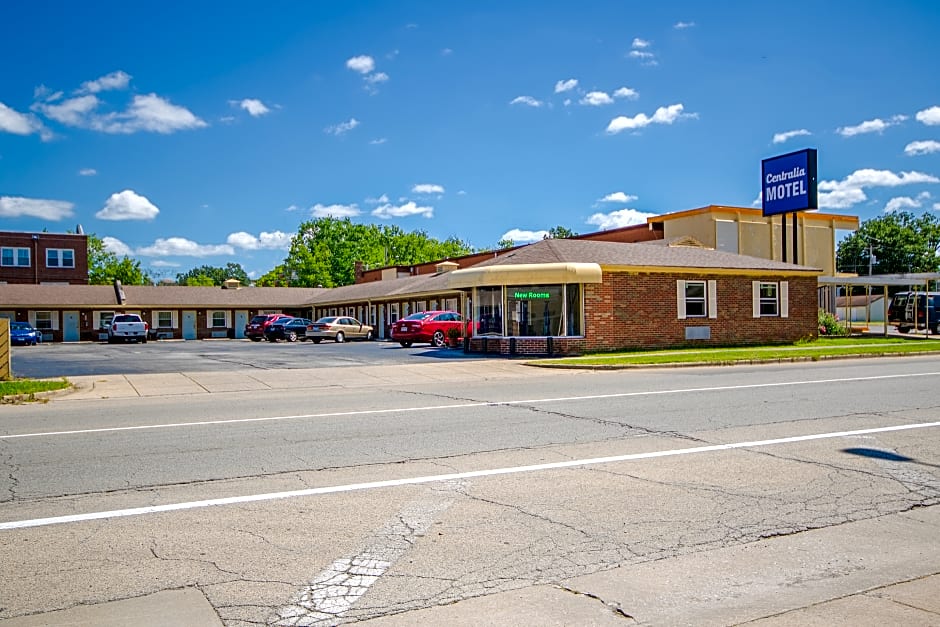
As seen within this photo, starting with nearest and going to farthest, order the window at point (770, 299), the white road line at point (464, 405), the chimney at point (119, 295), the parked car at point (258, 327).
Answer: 1. the white road line at point (464, 405)
2. the window at point (770, 299)
3. the parked car at point (258, 327)
4. the chimney at point (119, 295)

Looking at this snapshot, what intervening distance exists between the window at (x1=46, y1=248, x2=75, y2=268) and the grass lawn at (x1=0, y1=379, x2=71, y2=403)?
59.2 metres

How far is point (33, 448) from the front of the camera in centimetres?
937

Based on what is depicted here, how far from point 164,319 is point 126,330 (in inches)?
386

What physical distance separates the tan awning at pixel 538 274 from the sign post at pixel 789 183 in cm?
1543

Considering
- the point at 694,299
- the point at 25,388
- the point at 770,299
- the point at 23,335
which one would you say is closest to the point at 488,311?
the point at 694,299

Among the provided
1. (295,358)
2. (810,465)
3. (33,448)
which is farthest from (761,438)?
(295,358)

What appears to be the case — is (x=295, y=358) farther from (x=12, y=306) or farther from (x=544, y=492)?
(x=12, y=306)

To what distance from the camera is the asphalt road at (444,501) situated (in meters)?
4.77

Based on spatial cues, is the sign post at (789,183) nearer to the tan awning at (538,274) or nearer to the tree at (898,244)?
the tan awning at (538,274)

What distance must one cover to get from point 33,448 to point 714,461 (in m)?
8.03

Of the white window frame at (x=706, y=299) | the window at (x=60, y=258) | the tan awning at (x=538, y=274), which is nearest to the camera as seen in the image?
the tan awning at (x=538, y=274)

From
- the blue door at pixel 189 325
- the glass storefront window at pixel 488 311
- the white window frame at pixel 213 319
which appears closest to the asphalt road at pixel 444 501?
the glass storefront window at pixel 488 311

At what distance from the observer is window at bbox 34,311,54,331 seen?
5419 centimetres

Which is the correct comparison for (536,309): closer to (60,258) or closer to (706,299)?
(706,299)
